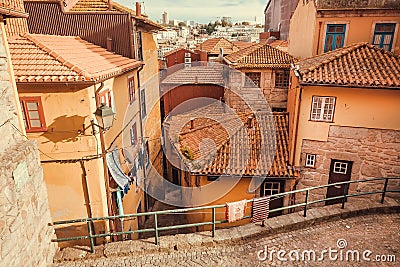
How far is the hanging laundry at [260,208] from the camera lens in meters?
6.55

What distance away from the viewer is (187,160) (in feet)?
35.6

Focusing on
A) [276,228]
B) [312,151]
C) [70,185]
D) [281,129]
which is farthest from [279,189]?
[70,185]

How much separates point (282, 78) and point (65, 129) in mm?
12517

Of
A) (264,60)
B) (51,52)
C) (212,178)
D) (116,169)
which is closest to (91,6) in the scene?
(51,52)

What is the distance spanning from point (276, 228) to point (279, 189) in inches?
164

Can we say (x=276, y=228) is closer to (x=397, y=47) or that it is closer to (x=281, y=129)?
(x=281, y=129)

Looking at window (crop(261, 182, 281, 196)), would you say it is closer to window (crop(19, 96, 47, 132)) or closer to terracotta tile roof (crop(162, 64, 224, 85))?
window (crop(19, 96, 47, 132))

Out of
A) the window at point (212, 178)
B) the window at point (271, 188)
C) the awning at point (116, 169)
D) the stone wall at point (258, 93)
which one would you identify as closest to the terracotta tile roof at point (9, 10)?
the awning at point (116, 169)

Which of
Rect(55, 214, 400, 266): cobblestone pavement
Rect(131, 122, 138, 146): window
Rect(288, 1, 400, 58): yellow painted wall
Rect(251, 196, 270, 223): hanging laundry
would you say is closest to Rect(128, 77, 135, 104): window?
Rect(131, 122, 138, 146): window

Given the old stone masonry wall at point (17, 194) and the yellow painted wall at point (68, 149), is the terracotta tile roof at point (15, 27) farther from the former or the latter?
the old stone masonry wall at point (17, 194)

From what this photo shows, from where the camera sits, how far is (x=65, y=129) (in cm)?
765

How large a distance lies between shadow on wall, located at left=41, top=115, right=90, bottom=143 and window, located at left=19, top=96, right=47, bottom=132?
0.22m

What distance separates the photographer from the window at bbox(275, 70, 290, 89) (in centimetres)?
1612

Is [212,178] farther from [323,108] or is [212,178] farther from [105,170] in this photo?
[323,108]
